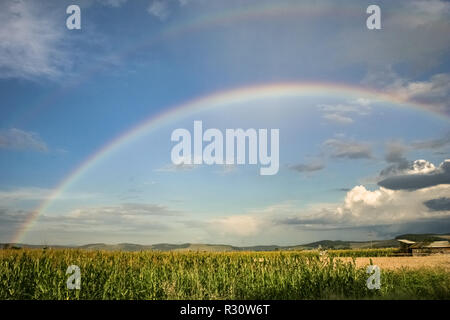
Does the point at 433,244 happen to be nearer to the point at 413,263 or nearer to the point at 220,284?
the point at 413,263

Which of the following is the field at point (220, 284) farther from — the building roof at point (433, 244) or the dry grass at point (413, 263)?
the building roof at point (433, 244)

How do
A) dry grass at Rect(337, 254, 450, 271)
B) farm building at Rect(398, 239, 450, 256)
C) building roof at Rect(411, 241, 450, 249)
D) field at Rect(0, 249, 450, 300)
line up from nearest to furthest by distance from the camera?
1. field at Rect(0, 249, 450, 300)
2. dry grass at Rect(337, 254, 450, 271)
3. farm building at Rect(398, 239, 450, 256)
4. building roof at Rect(411, 241, 450, 249)

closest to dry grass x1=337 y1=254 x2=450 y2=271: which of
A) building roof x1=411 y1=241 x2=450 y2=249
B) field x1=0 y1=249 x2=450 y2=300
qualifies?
field x1=0 y1=249 x2=450 y2=300

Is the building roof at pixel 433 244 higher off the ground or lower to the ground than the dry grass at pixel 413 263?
higher

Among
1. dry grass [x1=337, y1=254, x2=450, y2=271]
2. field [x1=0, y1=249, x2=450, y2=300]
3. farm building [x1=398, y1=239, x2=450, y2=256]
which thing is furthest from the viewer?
farm building [x1=398, y1=239, x2=450, y2=256]

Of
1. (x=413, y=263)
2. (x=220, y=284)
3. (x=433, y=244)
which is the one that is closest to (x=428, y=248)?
(x=433, y=244)

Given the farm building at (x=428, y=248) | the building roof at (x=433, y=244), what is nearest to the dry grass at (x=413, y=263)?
the farm building at (x=428, y=248)

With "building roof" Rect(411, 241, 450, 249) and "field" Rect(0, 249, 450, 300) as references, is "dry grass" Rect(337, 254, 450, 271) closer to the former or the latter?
"field" Rect(0, 249, 450, 300)

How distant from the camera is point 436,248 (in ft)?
154
